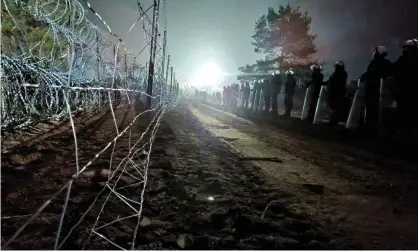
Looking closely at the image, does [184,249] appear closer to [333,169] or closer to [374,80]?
[333,169]

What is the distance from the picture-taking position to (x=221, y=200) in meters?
3.17

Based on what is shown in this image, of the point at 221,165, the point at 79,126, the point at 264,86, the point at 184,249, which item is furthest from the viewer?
the point at 264,86

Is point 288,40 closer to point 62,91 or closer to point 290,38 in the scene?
point 290,38

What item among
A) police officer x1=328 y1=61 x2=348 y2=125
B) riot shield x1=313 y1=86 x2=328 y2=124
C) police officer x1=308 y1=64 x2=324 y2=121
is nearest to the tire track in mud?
police officer x1=328 y1=61 x2=348 y2=125

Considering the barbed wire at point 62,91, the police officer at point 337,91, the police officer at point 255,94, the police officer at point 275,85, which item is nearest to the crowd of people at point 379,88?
the police officer at point 337,91

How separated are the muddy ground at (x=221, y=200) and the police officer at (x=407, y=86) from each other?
68.6 inches

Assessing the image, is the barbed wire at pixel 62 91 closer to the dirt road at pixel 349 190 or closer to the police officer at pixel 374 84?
the dirt road at pixel 349 190

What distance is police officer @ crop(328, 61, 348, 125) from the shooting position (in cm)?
923

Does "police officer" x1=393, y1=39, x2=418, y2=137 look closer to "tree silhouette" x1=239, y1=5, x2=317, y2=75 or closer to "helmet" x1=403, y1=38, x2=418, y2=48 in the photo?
"helmet" x1=403, y1=38, x2=418, y2=48

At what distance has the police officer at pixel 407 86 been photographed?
22.0 feet

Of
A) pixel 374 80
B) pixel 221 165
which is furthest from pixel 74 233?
pixel 374 80

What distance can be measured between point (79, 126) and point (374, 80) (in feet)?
21.0

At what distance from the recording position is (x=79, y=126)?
6.82 metres

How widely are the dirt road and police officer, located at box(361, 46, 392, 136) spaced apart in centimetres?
141
